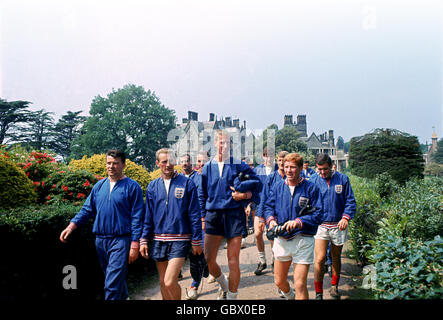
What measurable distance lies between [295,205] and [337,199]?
1249 millimetres

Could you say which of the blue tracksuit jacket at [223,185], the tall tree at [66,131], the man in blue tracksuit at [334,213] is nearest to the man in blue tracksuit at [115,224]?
the blue tracksuit jacket at [223,185]

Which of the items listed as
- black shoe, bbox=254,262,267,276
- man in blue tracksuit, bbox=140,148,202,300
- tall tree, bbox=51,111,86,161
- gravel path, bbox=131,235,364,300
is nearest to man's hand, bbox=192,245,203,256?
man in blue tracksuit, bbox=140,148,202,300

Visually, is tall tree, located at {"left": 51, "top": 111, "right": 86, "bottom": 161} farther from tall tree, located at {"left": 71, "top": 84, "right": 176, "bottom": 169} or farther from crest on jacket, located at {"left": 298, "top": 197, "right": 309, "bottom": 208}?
crest on jacket, located at {"left": 298, "top": 197, "right": 309, "bottom": 208}

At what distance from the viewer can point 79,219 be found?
3568 mm

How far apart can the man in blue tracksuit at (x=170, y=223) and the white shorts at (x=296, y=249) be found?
0.98 metres

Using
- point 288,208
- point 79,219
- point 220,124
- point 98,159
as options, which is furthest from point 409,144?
point 220,124

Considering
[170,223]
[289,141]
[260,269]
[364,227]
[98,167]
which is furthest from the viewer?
[289,141]

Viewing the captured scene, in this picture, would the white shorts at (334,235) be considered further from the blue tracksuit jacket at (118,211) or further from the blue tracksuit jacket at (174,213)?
the blue tracksuit jacket at (118,211)

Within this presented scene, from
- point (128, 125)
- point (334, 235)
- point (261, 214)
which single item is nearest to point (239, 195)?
point (261, 214)

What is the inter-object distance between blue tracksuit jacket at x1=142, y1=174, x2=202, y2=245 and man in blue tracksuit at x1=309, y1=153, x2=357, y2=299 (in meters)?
1.97

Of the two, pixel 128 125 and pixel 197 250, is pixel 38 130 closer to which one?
pixel 128 125

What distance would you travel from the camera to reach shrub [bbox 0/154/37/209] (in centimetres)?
459

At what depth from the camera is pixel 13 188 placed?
470 centimetres
